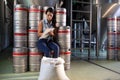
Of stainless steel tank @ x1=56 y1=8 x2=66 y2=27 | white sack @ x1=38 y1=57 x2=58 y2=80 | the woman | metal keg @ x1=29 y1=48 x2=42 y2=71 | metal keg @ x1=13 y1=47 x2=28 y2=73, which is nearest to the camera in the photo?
white sack @ x1=38 y1=57 x2=58 y2=80

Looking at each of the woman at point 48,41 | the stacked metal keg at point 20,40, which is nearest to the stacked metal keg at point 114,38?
the stacked metal keg at point 20,40

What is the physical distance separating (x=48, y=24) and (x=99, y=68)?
65.4 inches

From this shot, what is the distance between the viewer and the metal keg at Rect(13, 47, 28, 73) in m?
4.10

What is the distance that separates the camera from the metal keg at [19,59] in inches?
→ 161

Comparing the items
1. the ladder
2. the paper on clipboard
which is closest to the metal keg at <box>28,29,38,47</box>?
the paper on clipboard

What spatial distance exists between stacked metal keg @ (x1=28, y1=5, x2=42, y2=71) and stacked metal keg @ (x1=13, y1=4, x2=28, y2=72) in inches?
3.8

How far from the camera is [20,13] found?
417cm

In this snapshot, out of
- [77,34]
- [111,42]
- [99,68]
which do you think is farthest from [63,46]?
[77,34]

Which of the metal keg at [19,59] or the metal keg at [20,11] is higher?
the metal keg at [20,11]

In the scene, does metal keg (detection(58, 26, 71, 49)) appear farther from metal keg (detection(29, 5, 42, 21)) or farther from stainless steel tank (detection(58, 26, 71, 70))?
metal keg (detection(29, 5, 42, 21))

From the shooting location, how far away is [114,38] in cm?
582

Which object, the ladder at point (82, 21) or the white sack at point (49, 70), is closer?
the white sack at point (49, 70)

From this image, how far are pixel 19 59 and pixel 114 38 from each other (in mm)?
2744

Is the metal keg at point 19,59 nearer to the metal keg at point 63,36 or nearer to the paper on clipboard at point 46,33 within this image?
the metal keg at point 63,36
